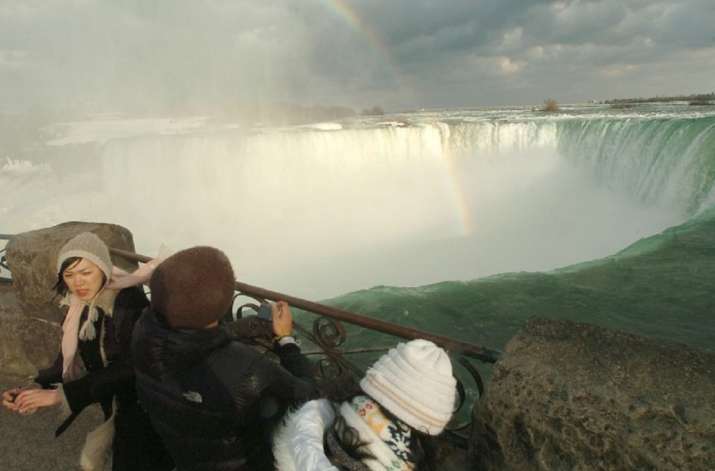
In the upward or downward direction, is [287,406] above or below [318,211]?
above

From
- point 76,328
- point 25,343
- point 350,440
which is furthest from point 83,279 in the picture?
point 25,343

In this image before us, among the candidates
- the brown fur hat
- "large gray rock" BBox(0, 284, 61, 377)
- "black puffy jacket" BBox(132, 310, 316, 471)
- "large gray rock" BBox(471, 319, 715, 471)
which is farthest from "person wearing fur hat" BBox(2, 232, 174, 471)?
"large gray rock" BBox(0, 284, 61, 377)

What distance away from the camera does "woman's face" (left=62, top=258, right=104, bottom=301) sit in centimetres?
192

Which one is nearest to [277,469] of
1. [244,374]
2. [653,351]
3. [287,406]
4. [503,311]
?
[287,406]

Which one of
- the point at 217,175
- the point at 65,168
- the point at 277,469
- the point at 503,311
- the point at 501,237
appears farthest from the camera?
the point at 65,168

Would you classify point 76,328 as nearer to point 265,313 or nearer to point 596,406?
point 265,313

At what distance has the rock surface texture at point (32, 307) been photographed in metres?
3.56

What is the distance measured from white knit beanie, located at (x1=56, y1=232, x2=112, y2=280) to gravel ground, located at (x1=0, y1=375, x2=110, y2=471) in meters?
1.59

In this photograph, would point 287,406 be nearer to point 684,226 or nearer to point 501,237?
point 684,226

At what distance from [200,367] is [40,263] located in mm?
2895

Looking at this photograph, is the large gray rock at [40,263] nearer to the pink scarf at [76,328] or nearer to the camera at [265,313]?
the camera at [265,313]

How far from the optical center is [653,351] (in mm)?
1578

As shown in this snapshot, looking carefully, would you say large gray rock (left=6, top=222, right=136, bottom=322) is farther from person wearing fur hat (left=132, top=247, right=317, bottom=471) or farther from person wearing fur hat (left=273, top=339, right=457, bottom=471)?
person wearing fur hat (left=273, top=339, right=457, bottom=471)

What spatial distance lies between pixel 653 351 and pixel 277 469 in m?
1.31
